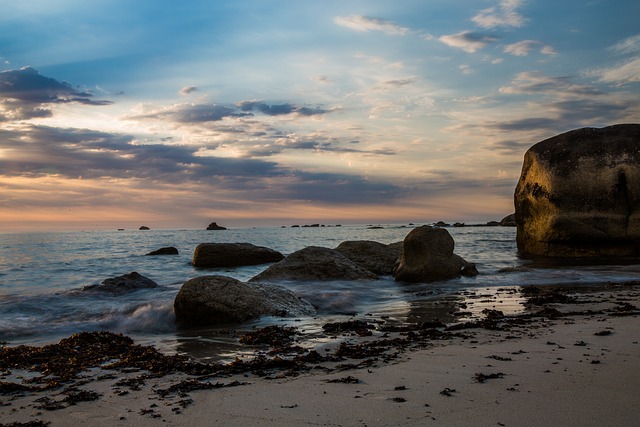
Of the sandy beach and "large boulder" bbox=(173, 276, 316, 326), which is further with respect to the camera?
"large boulder" bbox=(173, 276, 316, 326)

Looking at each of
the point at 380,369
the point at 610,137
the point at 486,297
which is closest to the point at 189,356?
the point at 380,369

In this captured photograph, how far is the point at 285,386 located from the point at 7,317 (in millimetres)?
7686

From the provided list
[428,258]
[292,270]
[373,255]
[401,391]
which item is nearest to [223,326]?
[401,391]

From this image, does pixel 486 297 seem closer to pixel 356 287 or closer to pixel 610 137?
pixel 356 287

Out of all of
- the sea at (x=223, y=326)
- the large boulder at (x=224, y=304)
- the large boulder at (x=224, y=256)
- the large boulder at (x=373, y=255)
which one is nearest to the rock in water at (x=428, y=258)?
the sea at (x=223, y=326)

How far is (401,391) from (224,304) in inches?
205

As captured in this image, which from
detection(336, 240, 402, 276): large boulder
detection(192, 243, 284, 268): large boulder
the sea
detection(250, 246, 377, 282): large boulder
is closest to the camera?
the sea

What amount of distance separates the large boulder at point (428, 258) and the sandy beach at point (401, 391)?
28.4ft

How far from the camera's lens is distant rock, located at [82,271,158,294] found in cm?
1263

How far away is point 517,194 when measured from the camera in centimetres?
2462

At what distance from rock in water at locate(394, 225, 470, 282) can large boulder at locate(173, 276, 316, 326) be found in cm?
599

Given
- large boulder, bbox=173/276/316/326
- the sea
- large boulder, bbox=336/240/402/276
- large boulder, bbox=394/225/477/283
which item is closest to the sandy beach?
the sea

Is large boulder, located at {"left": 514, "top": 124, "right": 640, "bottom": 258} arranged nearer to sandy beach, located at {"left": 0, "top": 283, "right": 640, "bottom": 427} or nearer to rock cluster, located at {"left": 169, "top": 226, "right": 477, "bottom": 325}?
rock cluster, located at {"left": 169, "top": 226, "right": 477, "bottom": 325}

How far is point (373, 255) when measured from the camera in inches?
706
